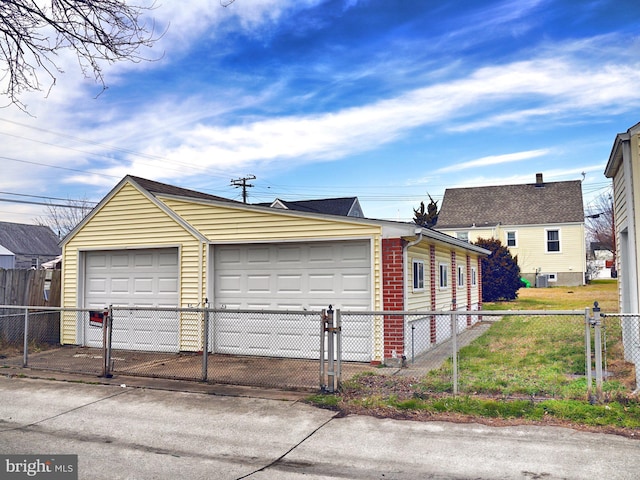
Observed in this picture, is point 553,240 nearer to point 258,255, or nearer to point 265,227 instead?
point 258,255

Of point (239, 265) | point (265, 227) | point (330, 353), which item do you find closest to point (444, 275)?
point (265, 227)

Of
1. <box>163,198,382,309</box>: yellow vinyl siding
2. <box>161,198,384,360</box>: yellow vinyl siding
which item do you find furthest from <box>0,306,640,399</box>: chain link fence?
<box>163,198,382,309</box>: yellow vinyl siding

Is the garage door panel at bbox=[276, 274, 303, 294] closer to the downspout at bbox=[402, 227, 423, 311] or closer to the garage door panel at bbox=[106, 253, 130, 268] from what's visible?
the downspout at bbox=[402, 227, 423, 311]

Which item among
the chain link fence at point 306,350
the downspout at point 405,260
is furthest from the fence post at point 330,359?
the downspout at point 405,260

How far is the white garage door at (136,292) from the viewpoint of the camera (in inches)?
494

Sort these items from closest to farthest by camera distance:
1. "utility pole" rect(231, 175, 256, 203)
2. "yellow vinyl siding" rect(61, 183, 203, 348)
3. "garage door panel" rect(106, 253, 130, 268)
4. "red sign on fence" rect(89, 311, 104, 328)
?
"yellow vinyl siding" rect(61, 183, 203, 348) < "red sign on fence" rect(89, 311, 104, 328) < "garage door panel" rect(106, 253, 130, 268) < "utility pole" rect(231, 175, 256, 203)

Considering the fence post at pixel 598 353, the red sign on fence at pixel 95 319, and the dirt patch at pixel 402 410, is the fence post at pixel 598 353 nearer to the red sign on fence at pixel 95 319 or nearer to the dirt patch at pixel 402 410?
the dirt patch at pixel 402 410

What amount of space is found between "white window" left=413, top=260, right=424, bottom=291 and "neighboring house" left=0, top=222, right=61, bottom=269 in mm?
46037

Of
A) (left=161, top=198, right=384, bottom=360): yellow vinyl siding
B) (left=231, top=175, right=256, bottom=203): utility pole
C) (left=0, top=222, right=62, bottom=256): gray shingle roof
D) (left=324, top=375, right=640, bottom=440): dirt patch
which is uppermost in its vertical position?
(left=231, top=175, right=256, bottom=203): utility pole

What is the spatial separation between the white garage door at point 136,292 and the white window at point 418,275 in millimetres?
5518

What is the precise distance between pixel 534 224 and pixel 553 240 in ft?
5.71

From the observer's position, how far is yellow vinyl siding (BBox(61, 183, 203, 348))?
1221 centimetres

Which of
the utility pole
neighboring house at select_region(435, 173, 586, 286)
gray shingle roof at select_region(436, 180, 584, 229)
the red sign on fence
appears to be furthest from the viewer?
the utility pole

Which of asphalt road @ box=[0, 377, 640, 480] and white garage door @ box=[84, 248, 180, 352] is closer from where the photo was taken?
asphalt road @ box=[0, 377, 640, 480]
